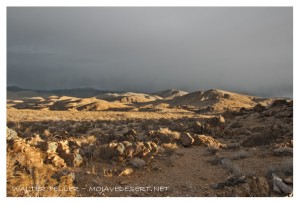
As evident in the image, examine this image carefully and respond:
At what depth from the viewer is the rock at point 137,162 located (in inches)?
412

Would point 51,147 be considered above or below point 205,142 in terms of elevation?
above

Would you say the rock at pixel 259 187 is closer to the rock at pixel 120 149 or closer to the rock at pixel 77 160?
the rock at pixel 120 149

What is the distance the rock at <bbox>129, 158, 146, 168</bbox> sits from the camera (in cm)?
1047

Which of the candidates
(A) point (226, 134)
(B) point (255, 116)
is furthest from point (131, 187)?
(B) point (255, 116)

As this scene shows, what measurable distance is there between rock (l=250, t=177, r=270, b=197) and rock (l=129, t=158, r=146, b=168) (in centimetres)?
387

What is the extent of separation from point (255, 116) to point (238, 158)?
63.1 ft

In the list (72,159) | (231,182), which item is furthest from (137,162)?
(231,182)

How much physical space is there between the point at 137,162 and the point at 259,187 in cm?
428

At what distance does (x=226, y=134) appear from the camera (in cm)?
2047

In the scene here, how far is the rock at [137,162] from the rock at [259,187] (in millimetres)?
3872

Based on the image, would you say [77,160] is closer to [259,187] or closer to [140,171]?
[140,171]

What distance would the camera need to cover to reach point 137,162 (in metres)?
10.6

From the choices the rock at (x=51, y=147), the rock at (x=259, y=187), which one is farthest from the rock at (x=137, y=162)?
the rock at (x=259, y=187)
